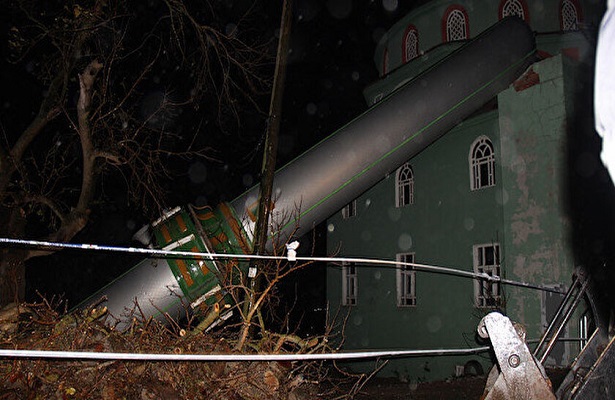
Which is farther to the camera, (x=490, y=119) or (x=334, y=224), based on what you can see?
(x=334, y=224)

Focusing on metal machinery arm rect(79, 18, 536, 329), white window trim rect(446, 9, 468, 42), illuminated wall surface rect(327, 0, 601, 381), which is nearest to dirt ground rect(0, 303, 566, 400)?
metal machinery arm rect(79, 18, 536, 329)

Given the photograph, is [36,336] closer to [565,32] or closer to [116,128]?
[116,128]

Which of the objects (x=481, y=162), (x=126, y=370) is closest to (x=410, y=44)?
(x=481, y=162)

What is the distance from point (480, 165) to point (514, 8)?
536 cm

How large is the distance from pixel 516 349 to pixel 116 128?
887cm

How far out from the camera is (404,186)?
61.2 ft

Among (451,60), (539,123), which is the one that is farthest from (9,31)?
(539,123)

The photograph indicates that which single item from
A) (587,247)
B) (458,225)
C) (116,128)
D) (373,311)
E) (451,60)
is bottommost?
(373,311)

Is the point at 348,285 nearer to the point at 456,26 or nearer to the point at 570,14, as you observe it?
the point at 456,26

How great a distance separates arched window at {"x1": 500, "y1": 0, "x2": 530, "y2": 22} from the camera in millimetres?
16219

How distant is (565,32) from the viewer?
51.1 ft

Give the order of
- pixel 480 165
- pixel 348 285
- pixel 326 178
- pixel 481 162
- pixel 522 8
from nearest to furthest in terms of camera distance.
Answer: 1. pixel 326 178
2. pixel 481 162
3. pixel 480 165
4. pixel 522 8
5. pixel 348 285

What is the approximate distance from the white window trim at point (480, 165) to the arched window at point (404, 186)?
2.75 meters

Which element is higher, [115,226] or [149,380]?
[115,226]
